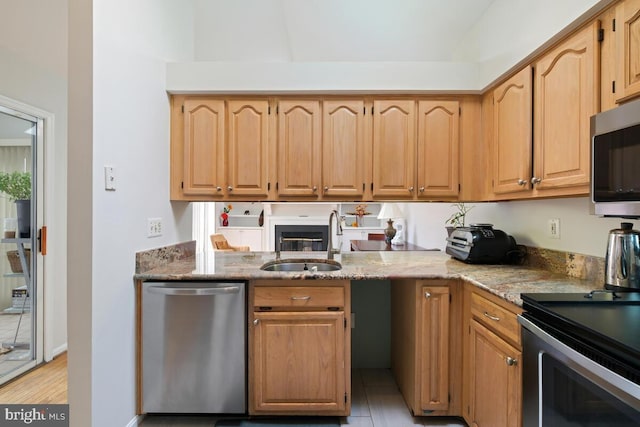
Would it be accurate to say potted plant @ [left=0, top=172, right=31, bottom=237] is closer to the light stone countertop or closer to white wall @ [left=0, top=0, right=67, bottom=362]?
white wall @ [left=0, top=0, right=67, bottom=362]

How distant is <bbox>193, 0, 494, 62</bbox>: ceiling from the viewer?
2.50 meters

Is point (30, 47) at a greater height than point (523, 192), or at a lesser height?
greater

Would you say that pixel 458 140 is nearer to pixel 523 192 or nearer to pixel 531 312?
pixel 523 192

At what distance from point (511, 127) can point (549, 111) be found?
1.08ft

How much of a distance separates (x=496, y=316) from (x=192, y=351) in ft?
5.35

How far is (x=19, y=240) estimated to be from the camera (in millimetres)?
2637

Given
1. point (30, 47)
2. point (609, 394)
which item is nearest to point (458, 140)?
point (609, 394)

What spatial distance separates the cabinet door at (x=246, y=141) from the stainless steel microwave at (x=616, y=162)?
1.84 m

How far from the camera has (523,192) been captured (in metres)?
1.82

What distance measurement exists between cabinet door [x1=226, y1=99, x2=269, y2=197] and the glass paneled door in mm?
1783

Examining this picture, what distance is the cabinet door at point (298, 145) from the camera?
231cm

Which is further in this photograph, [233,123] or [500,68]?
[233,123]

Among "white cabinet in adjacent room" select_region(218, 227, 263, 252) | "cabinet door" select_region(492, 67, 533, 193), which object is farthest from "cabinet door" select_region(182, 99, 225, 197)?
"white cabinet in adjacent room" select_region(218, 227, 263, 252)

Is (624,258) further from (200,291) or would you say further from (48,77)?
(48,77)
